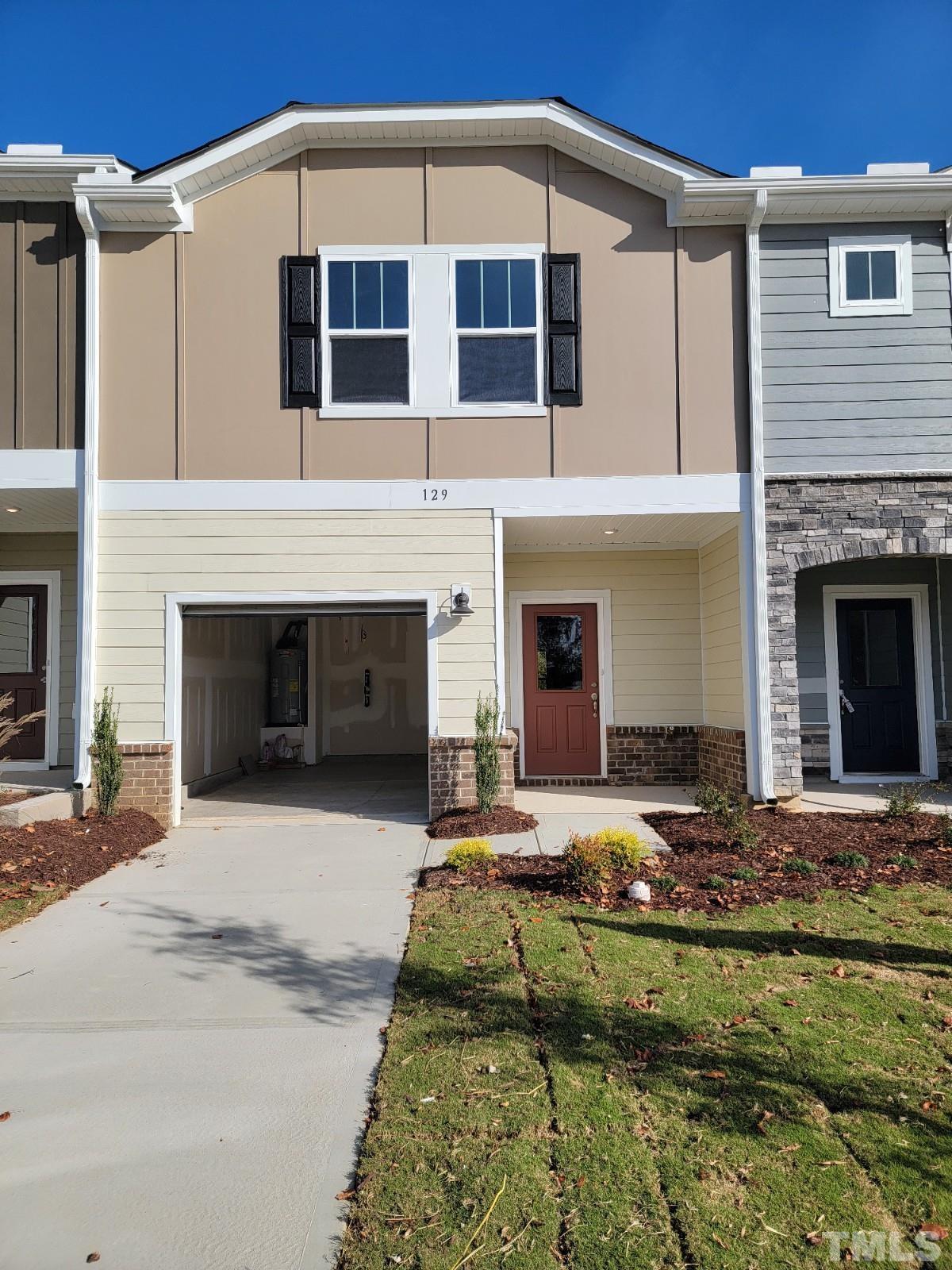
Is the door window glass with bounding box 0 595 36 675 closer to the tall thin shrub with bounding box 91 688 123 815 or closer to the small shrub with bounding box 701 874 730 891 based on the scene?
the tall thin shrub with bounding box 91 688 123 815

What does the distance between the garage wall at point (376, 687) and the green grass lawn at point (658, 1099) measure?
32.9 ft

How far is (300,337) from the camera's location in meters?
8.17

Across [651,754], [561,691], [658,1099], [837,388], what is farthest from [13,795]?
[837,388]

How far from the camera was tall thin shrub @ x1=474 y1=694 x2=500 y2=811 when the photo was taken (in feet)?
25.6

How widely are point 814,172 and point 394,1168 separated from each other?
8871 mm

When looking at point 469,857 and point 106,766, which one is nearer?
point 469,857

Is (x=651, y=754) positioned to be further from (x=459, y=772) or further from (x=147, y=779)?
(x=147, y=779)

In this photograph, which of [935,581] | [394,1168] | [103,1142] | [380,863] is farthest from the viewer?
[935,581]

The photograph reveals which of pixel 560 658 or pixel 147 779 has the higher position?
pixel 560 658

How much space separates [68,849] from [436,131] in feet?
23.9

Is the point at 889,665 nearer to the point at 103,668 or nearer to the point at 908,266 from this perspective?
the point at 908,266

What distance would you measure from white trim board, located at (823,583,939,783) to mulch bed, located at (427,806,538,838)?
4.00 meters

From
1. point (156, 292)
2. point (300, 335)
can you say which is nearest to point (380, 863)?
point (300, 335)

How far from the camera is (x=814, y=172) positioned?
8.05 meters
